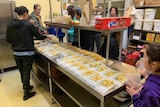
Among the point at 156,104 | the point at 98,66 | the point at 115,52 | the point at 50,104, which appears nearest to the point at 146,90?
the point at 156,104

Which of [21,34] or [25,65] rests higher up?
[21,34]

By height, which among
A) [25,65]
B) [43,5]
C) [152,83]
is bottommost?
[25,65]

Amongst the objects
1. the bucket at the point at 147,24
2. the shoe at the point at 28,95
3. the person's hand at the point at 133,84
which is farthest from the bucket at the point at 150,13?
the shoe at the point at 28,95

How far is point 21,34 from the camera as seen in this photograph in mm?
2205

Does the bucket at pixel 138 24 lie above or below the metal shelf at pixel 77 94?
above

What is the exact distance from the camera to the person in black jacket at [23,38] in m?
2.17

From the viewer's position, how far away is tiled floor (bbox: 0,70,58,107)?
7.83 feet

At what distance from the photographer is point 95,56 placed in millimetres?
1941

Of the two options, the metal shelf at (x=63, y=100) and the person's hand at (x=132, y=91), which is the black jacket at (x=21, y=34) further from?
the person's hand at (x=132, y=91)

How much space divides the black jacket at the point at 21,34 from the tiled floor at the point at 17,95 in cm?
94

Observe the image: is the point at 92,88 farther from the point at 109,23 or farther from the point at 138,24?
the point at 138,24

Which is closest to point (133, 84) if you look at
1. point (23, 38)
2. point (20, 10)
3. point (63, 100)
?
point (63, 100)

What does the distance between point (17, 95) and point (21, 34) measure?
1.24m

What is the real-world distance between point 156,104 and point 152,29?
3.10m
